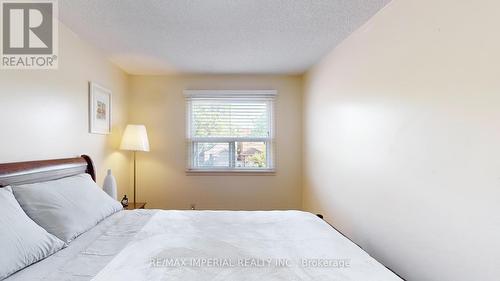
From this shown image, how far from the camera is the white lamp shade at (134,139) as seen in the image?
3330 millimetres

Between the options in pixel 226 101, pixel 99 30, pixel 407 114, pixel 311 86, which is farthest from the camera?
pixel 226 101

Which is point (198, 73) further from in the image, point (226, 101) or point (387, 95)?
point (387, 95)

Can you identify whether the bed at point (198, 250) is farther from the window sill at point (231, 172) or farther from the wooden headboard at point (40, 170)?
the window sill at point (231, 172)

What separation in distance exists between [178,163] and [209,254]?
2.64m

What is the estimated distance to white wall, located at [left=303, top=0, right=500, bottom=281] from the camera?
3.95ft

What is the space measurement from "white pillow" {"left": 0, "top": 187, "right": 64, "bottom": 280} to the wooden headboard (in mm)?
200

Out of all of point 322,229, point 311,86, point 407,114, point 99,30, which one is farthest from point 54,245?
point 311,86

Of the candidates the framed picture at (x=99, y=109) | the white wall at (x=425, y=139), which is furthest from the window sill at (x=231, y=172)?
the white wall at (x=425, y=139)

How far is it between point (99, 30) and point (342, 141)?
248 cm

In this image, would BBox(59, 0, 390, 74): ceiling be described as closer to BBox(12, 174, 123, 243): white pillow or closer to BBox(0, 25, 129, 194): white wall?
BBox(0, 25, 129, 194): white wall

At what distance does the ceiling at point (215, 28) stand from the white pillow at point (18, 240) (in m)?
1.44

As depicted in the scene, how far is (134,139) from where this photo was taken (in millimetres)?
3357

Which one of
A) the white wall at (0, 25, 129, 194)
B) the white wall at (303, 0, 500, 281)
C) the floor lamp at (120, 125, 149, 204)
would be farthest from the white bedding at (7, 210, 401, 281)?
the floor lamp at (120, 125, 149, 204)

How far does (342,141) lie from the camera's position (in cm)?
266
